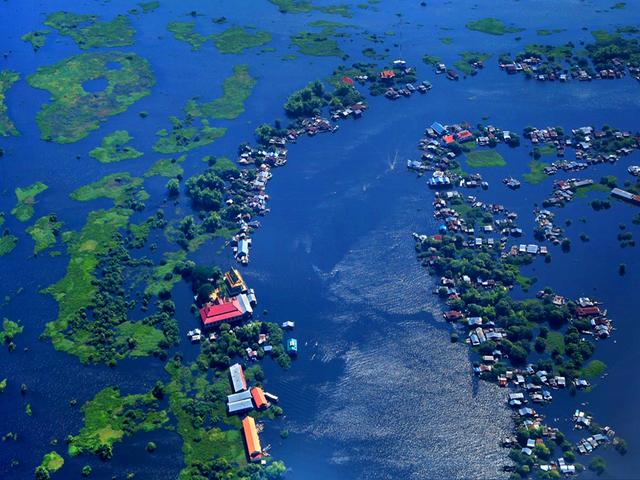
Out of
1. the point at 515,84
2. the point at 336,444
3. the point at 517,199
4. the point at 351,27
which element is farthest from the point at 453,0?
the point at 336,444

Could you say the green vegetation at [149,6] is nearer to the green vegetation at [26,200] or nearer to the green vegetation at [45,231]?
the green vegetation at [26,200]

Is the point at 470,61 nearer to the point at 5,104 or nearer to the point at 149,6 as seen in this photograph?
the point at 149,6

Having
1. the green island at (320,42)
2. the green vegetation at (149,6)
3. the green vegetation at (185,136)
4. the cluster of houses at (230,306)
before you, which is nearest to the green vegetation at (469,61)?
the green island at (320,42)

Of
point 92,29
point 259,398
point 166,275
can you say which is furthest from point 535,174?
point 92,29

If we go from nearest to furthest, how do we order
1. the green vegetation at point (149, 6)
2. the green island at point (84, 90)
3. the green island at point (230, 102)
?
the green island at point (84, 90) < the green island at point (230, 102) < the green vegetation at point (149, 6)

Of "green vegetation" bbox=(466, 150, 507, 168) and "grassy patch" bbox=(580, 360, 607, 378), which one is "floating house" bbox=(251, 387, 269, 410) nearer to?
"grassy patch" bbox=(580, 360, 607, 378)

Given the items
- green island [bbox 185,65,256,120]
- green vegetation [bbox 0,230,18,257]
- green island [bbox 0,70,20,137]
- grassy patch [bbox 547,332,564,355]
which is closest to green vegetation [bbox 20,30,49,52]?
green island [bbox 0,70,20,137]

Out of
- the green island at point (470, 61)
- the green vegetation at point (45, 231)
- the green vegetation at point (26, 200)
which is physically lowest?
the green vegetation at point (45, 231)

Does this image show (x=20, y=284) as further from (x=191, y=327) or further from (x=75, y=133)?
(x=75, y=133)
